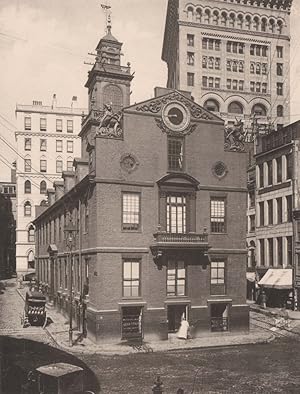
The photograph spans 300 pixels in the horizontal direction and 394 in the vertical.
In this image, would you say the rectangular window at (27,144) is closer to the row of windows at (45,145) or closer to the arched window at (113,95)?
the row of windows at (45,145)

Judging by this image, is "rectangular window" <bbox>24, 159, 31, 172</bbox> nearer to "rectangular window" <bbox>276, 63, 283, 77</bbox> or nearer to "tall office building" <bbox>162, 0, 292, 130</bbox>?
"tall office building" <bbox>162, 0, 292, 130</bbox>

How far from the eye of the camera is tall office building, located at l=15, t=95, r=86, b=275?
289 feet

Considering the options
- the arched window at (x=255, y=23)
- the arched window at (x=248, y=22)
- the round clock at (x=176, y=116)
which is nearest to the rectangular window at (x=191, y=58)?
the arched window at (x=248, y=22)

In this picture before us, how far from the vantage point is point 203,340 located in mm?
28953

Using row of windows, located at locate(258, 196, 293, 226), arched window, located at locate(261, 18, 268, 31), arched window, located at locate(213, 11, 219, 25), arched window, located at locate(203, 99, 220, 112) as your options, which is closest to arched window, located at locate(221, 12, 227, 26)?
arched window, located at locate(213, 11, 219, 25)

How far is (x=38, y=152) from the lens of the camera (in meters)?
90.8

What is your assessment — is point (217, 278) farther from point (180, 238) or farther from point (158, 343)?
point (158, 343)

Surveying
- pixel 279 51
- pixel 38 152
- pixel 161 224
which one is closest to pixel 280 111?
pixel 279 51

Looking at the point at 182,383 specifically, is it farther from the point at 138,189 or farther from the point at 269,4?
the point at 269,4

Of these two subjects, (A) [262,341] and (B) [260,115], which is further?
(B) [260,115]

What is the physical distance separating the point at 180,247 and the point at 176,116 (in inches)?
324

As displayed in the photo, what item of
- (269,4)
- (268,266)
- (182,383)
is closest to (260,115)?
(269,4)

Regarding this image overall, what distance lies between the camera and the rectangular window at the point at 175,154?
30.5m

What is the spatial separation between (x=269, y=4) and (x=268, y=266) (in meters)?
57.3
